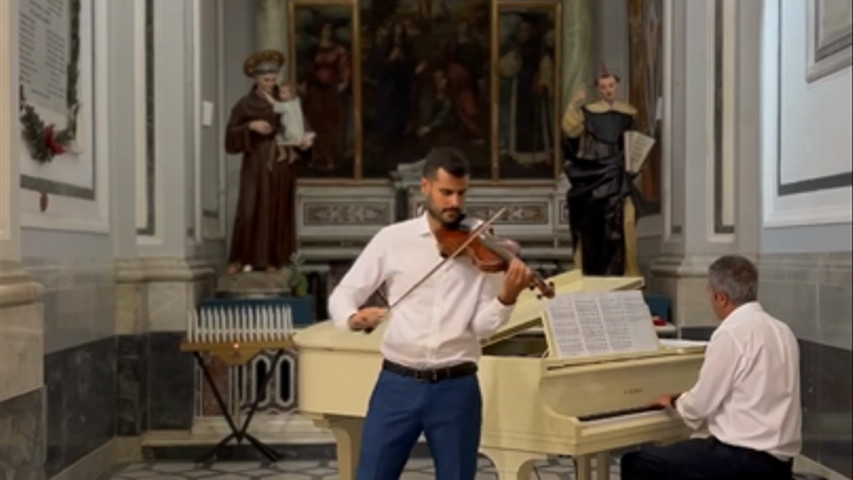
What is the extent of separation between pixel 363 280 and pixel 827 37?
2471mm

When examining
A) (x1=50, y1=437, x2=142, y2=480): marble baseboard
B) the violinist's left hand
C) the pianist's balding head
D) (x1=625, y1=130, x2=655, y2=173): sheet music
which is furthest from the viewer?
(x1=625, y1=130, x2=655, y2=173): sheet music

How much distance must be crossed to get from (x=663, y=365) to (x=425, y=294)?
1.28 meters

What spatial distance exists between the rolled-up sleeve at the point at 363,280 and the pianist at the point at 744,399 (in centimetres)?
131

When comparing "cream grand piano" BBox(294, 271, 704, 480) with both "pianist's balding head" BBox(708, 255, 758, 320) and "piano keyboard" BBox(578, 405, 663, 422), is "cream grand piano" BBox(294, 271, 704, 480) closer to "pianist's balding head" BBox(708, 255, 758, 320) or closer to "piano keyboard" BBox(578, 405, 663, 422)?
"piano keyboard" BBox(578, 405, 663, 422)

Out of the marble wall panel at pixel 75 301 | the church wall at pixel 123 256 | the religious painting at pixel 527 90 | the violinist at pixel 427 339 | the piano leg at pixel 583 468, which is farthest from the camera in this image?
the religious painting at pixel 527 90

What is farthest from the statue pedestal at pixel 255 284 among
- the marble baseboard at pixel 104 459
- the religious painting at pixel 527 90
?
the religious painting at pixel 527 90

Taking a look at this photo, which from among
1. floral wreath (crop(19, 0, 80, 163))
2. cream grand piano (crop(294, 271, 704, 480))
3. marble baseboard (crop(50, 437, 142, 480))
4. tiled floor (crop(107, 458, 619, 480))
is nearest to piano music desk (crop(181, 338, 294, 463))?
tiled floor (crop(107, 458, 619, 480))

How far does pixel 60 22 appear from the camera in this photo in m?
6.21

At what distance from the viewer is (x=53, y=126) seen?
238 inches

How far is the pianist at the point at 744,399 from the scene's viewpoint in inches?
161

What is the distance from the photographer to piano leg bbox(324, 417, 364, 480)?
16.9 ft

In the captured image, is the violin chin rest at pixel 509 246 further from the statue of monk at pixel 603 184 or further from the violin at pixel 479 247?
the statue of monk at pixel 603 184

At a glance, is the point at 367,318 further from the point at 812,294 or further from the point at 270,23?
the point at 270,23

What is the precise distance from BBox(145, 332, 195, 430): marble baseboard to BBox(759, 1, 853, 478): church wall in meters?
3.94
